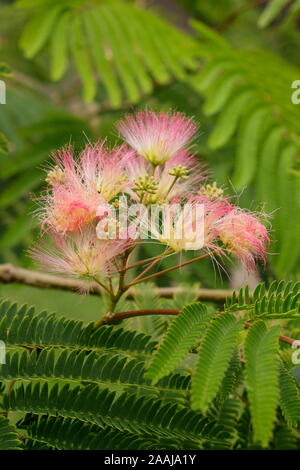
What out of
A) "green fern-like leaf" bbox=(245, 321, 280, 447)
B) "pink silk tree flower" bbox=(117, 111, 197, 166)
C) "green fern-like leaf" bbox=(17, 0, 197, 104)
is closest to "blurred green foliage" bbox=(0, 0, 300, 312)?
"green fern-like leaf" bbox=(17, 0, 197, 104)

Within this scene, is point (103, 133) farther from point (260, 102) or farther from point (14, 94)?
point (260, 102)

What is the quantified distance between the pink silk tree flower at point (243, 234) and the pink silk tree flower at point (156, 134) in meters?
0.10

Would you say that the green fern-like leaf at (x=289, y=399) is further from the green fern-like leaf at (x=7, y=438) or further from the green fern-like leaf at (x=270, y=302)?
the green fern-like leaf at (x=7, y=438)

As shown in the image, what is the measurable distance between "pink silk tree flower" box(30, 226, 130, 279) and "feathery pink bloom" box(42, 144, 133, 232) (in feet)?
0.04

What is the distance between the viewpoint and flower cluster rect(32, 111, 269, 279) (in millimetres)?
695

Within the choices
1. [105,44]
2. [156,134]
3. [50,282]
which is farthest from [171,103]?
[156,134]

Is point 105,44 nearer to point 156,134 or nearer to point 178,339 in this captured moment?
point 156,134

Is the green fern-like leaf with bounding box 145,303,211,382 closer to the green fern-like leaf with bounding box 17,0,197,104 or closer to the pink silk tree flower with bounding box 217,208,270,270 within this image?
the pink silk tree flower with bounding box 217,208,270,270

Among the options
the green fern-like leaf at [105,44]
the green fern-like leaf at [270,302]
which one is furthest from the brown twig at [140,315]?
the green fern-like leaf at [105,44]

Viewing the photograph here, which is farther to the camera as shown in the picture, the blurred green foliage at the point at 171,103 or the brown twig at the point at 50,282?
the blurred green foliage at the point at 171,103

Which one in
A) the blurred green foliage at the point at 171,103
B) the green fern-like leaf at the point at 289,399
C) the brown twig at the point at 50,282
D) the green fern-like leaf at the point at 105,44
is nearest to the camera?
the green fern-like leaf at the point at 289,399

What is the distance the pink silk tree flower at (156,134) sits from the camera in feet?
2.46

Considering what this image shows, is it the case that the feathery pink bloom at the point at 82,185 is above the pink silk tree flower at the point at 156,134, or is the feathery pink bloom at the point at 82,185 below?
below

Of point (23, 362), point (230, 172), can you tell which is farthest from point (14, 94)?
point (23, 362)
